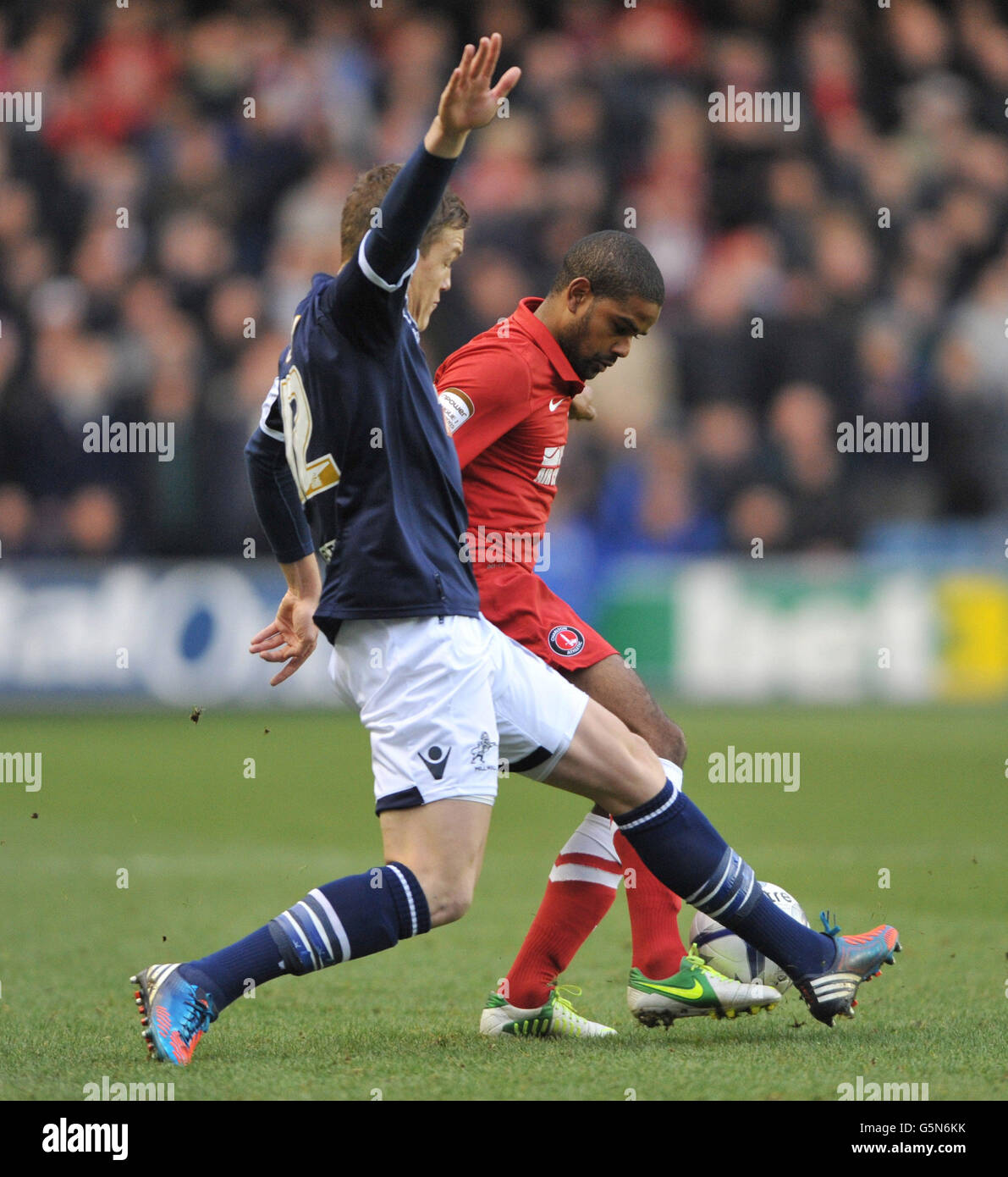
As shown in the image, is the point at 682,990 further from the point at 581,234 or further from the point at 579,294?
the point at 581,234

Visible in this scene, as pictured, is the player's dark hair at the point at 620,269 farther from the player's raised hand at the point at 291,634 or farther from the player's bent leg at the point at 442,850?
the player's bent leg at the point at 442,850

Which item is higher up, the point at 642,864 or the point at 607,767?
the point at 607,767

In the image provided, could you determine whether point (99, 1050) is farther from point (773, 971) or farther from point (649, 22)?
point (649, 22)

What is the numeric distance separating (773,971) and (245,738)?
7.31 metres

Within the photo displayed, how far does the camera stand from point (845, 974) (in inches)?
161

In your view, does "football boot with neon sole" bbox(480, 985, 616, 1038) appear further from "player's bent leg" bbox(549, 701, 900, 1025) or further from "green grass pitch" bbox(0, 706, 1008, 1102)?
"player's bent leg" bbox(549, 701, 900, 1025)

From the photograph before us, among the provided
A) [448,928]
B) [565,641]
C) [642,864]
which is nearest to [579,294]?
[565,641]

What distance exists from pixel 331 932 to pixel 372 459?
102 centimetres

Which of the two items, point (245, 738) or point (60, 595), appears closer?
point (245, 738)

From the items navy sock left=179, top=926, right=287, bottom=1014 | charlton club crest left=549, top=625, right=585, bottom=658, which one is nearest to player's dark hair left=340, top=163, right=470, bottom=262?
charlton club crest left=549, top=625, right=585, bottom=658

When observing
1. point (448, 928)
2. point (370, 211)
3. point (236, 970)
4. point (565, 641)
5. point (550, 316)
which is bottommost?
point (448, 928)

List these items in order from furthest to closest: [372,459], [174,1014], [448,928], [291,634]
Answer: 1. [448,928]
2. [291,634]
3. [372,459]
4. [174,1014]

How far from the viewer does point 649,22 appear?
1608 cm
